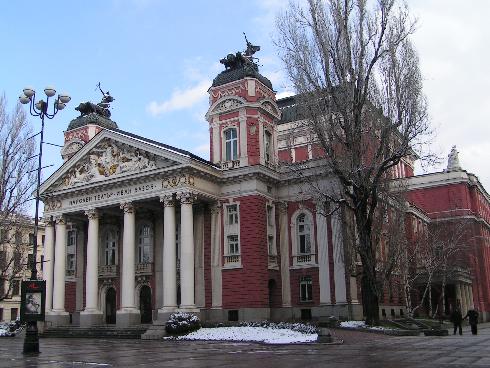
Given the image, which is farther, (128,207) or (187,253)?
(128,207)

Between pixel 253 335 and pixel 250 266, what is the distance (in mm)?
8086

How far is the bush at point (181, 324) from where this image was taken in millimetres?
29630

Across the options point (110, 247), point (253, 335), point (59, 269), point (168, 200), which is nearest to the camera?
point (253, 335)

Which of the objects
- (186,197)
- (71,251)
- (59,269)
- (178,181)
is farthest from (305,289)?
(71,251)

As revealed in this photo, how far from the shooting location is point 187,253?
3269cm

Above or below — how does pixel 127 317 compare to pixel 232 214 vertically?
below

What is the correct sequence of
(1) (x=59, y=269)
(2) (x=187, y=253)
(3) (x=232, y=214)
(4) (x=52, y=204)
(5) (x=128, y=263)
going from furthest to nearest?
(4) (x=52, y=204) < (1) (x=59, y=269) < (3) (x=232, y=214) < (5) (x=128, y=263) < (2) (x=187, y=253)

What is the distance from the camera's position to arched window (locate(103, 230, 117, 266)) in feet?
132

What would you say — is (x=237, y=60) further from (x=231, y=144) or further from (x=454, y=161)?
(x=454, y=161)

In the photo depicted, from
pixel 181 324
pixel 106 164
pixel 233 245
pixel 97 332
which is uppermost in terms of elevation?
pixel 106 164

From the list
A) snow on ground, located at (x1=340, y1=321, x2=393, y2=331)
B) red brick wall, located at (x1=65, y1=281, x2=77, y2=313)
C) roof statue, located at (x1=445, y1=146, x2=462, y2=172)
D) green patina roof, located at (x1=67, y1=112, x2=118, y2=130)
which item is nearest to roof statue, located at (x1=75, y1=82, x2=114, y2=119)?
green patina roof, located at (x1=67, y1=112, x2=118, y2=130)

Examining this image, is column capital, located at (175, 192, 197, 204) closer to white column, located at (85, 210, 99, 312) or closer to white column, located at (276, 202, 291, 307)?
white column, located at (276, 202, 291, 307)

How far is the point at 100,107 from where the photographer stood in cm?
4734

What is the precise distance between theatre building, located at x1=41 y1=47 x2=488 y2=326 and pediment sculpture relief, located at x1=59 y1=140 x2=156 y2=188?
77 mm
